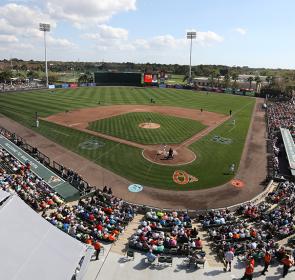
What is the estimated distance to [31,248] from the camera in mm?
11898

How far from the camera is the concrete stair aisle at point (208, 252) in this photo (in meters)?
19.0

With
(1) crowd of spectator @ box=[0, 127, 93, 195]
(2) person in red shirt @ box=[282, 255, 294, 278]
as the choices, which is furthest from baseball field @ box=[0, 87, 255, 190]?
(2) person in red shirt @ box=[282, 255, 294, 278]

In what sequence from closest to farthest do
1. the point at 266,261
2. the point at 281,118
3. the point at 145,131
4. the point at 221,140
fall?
the point at 266,261 < the point at 221,140 < the point at 145,131 < the point at 281,118

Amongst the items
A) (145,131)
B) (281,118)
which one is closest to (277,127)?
(281,118)

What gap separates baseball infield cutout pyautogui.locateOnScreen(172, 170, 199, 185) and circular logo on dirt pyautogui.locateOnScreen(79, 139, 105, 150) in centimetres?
1416

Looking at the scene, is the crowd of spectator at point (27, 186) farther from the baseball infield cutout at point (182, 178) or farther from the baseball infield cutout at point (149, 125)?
the baseball infield cutout at point (149, 125)

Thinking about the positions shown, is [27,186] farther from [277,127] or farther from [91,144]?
[277,127]

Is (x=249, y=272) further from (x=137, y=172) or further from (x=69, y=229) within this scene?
(x=137, y=172)

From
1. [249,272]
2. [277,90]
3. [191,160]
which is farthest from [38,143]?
[277,90]

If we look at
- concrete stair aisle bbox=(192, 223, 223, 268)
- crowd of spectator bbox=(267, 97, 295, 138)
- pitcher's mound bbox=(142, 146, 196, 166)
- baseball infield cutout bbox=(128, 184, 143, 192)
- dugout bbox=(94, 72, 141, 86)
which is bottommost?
concrete stair aisle bbox=(192, 223, 223, 268)

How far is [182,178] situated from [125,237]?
14026mm

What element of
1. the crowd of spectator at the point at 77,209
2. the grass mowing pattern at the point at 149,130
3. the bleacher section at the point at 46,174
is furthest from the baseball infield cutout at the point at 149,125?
the crowd of spectator at the point at 77,209

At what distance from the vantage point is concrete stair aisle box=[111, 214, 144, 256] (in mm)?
19880

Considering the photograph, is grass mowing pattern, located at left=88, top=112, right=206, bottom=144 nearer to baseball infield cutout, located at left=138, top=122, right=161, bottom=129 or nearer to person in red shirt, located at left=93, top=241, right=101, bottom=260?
baseball infield cutout, located at left=138, top=122, right=161, bottom=129
